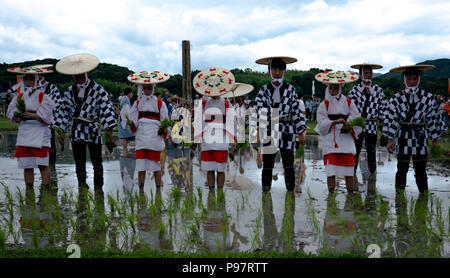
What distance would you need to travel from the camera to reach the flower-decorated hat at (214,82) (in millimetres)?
6730

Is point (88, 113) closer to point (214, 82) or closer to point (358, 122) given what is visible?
point (214, 82)

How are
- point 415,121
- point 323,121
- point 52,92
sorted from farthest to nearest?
point 52,92, point 323,121, point 415,121

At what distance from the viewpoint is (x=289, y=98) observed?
22.5 ft

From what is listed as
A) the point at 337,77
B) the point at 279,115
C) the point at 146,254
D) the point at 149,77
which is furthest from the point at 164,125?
the point at 146,254

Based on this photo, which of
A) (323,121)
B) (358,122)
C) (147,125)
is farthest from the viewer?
(147,125)

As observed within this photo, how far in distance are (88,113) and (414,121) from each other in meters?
5.19

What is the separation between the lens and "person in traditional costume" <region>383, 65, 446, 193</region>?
6230 mm

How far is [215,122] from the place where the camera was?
6.83m

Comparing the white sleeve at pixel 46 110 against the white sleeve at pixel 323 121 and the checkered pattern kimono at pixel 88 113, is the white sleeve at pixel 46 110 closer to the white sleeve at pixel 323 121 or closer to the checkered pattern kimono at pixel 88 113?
the checkered pattern kimono at pixel 88 113

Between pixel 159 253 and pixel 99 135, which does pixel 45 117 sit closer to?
pixel 99 135

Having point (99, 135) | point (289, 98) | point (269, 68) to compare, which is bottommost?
point (99, 135)

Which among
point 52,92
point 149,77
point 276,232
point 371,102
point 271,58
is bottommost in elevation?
point 276,232
